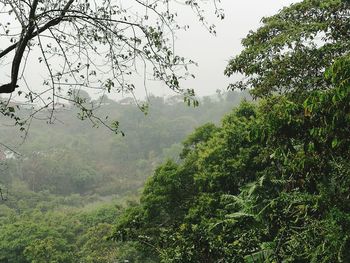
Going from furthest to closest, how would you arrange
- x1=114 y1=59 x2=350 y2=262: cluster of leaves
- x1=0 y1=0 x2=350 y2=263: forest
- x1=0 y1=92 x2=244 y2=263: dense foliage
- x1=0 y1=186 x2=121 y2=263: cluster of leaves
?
x1=0 y1=92 x2=244 y2=263: dense foliage → x1=0 y1=186 x2=121 y2=263: cluster of leaves → x1=0 y1=0 x2=350 y2=263: forest → x1=114 y1=59 x2=350 y2=262: cluster of leaves

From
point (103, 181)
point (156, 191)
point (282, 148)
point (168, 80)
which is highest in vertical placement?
point (168, 80)

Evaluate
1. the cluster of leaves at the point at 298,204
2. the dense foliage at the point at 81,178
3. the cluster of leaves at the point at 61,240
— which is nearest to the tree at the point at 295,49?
the cluster of leaves at the point at 298,204

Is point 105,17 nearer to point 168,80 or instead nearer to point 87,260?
point 168,80

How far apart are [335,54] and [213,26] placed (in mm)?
6159

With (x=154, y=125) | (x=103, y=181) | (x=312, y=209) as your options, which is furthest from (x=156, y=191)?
(x=154, y=125)

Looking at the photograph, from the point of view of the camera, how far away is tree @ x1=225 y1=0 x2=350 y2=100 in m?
9.33

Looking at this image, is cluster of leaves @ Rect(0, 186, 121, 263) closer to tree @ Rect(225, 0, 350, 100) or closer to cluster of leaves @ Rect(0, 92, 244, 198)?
tree @ Rect(225, 0, 350, 100)

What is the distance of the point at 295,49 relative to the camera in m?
9.86

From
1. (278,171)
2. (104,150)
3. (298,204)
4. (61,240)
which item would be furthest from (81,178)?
(298,204)

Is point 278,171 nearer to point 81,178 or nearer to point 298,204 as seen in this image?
point 298,204

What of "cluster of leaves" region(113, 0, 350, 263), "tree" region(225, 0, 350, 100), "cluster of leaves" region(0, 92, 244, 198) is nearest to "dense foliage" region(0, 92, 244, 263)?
"cluster of leaves" region(0, 92, 244, 198)

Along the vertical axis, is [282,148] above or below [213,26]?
below

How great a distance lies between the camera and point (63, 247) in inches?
1054

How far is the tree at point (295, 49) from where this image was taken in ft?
30.6
